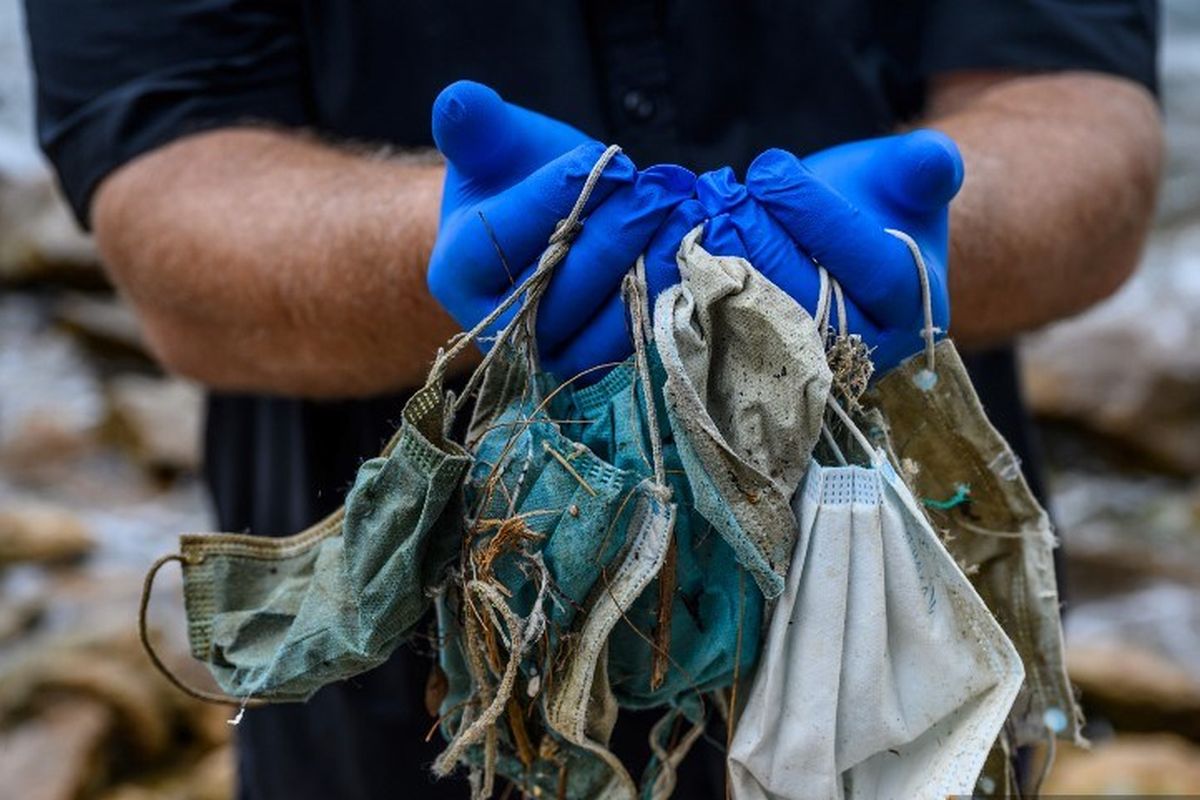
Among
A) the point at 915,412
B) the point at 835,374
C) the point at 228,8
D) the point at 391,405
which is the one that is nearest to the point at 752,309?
the point at 835,374

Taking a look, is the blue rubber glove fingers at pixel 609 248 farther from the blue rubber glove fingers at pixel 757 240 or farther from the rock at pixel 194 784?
the rock at pixel 194 784

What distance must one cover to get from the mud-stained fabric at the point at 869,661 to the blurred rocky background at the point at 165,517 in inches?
62.8

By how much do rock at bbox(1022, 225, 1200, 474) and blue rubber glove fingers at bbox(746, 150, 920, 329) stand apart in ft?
9.92

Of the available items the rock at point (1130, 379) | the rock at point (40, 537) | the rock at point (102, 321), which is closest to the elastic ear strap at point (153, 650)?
the rock at point (40, 537)

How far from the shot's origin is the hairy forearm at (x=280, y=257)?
1.03 metres

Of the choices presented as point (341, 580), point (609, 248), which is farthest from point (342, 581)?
point (609, 248)

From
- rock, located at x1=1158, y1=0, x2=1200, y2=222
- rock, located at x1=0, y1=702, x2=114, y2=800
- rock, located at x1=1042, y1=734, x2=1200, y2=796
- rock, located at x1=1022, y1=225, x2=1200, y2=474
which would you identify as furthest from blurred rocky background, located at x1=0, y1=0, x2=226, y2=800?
rock, located at x1=1158, y1=0, x2=1200, y2=222

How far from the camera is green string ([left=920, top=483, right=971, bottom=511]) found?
870 millimetres

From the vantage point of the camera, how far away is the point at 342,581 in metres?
0.79

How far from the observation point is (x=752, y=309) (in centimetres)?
73

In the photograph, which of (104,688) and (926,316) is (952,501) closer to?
(926,316)

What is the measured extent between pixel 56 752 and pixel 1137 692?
79.9 inches

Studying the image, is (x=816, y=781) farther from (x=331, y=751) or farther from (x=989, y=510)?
(x=331, y=751)

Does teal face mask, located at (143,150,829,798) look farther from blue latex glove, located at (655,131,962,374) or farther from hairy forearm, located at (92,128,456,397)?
hairy forearm, located at (92,128,456,397)
